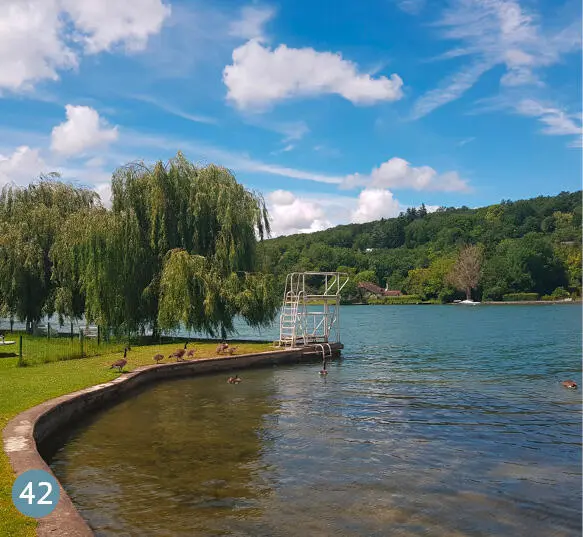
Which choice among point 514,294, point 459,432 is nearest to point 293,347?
point 459,432

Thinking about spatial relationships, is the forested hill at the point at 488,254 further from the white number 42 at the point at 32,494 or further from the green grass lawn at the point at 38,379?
the white number 42 at the point at 32,494

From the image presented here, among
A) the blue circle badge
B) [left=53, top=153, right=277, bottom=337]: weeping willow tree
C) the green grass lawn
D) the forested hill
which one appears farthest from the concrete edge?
the forested hill

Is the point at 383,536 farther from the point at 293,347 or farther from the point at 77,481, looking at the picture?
the point at 293,347

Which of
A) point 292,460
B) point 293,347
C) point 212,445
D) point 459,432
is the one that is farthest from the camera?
point 293,347

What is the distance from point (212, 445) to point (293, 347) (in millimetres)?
15437

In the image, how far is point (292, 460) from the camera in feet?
37.3

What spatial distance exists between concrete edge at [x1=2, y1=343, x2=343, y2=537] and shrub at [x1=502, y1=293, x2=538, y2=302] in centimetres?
10671

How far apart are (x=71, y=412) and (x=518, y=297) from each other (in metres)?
121

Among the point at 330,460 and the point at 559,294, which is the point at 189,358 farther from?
the point at 559,294

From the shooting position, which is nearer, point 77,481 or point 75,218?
point 77,481

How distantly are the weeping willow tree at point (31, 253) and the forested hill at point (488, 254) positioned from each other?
69.1m

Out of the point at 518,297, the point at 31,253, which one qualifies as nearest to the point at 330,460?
the point at 31,253

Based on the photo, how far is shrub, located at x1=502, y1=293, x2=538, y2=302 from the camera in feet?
401

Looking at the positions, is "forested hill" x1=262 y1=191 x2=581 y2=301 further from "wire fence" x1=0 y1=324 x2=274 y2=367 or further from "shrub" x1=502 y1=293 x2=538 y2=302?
"wire fence" x1=0 y1=324 x2=274 y2=367
